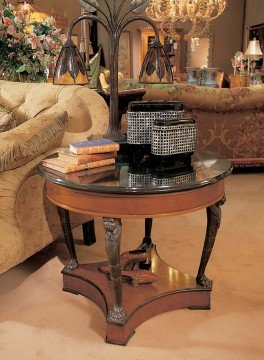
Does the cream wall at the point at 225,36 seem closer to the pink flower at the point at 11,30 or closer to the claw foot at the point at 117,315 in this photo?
the pink flower at the point at 11,30

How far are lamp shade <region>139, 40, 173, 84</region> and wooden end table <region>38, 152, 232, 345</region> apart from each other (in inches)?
17.1

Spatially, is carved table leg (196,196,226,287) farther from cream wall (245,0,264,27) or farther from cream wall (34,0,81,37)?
cream wall (245,0,264,27)

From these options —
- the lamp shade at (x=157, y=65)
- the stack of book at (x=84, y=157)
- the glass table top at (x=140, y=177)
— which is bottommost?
the glass table top at (x=140, y=177)

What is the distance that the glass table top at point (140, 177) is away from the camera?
4.94ft

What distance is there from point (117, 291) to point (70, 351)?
32 centimetres

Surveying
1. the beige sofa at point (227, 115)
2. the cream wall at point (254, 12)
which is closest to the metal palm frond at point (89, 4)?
the beige sofa at point (227, 115)

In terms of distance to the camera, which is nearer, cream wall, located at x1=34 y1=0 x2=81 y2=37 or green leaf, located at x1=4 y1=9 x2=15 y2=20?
green leaf, located at x1=4 y1=9 x2=15 y2=20

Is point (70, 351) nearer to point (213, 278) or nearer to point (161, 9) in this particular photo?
point (213, 278)

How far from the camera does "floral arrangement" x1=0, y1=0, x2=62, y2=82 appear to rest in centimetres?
314

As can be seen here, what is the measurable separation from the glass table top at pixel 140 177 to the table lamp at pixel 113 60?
40cm

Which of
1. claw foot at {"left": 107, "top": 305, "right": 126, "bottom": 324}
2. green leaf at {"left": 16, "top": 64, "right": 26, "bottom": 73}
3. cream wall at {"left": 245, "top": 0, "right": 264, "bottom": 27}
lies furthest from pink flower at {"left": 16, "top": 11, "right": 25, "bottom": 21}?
cream wall at {"left": 245, "top": 0, "right": 264, "bottom": 27}

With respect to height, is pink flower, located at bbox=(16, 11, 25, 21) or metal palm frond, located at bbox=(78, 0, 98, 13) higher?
pink flower, located at bbox=(16, 11, 25, 21)

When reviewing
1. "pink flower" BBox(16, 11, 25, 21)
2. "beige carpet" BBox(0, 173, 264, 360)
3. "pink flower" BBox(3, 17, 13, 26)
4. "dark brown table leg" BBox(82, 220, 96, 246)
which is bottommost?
"beige carpet" BBox(0, 173, 264, 360)

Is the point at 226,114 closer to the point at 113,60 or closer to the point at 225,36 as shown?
the point at 113,60
